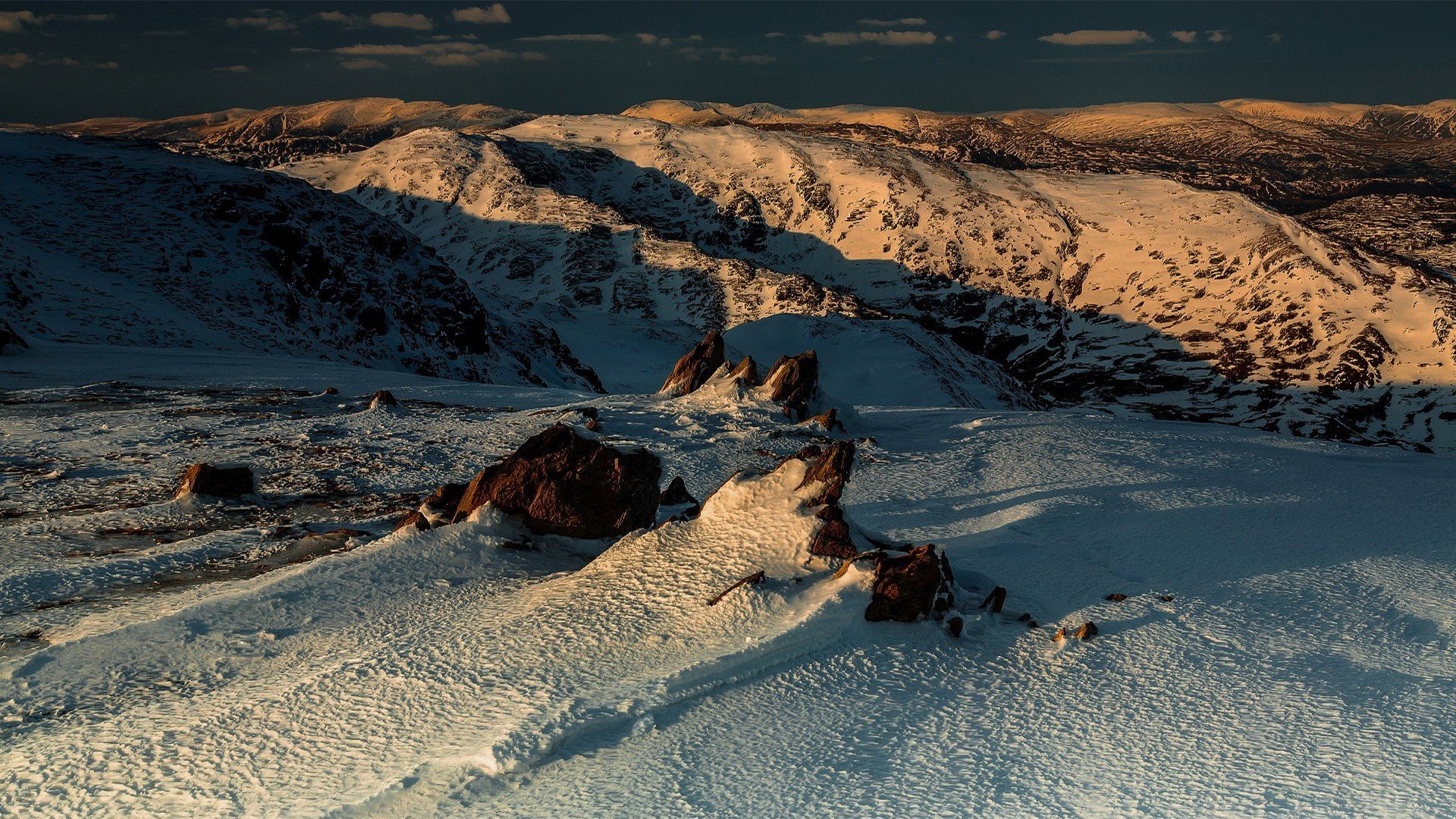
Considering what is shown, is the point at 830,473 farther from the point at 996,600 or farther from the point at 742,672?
the point at 742,672

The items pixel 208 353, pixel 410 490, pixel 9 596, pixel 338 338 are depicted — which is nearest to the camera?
pixel 9 596

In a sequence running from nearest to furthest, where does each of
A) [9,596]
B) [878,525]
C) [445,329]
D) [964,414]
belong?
[9,596], [878,525], [964,414], [445,329]

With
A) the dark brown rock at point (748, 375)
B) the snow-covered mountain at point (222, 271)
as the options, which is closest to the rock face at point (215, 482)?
the dark brown rock at point (748, 375)

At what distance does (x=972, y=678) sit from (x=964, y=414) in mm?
16516

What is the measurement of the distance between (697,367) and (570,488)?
12.9 metres

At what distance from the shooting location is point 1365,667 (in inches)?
324

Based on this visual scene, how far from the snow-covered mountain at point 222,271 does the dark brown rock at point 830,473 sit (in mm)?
38133

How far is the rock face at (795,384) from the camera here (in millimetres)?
20938

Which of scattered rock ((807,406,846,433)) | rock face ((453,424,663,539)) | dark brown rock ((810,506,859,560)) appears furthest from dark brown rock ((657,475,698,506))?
scattered rock ((807,406,846,433))

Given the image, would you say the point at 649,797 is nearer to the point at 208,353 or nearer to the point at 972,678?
the point at 972,678

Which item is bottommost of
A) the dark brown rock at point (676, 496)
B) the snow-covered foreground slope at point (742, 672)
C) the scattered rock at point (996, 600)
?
the dark brown rock at point (676, 496)

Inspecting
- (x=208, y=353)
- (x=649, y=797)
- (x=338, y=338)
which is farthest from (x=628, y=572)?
(x=338, y=338)

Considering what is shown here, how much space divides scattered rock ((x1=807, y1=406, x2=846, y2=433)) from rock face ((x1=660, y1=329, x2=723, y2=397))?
3.98 meters

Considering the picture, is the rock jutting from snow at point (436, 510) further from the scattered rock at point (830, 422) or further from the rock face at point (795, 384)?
the rock face at point (795, 384)
